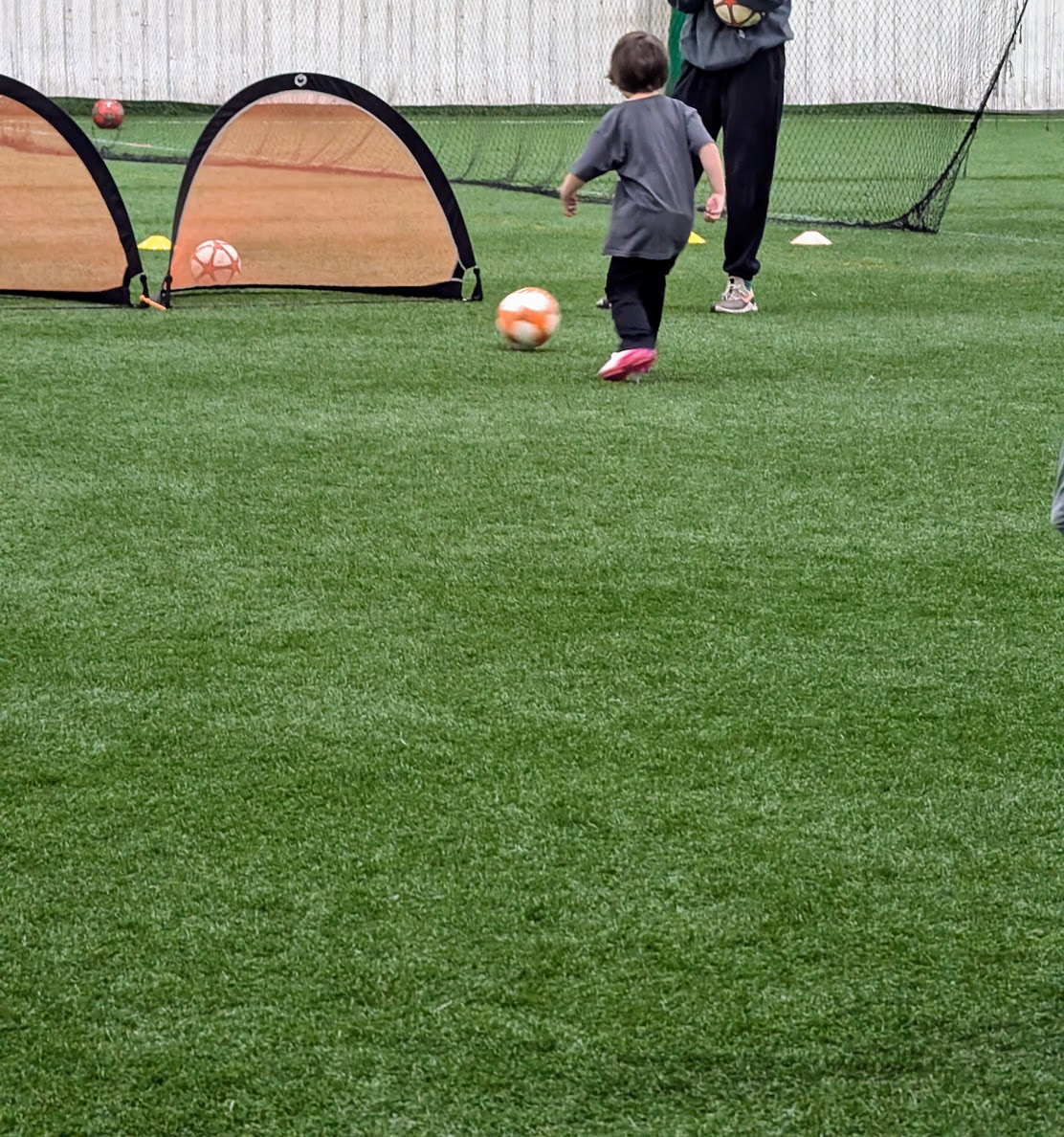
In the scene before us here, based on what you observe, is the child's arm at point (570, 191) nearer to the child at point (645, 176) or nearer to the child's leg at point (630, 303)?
the child at point (645, 176)

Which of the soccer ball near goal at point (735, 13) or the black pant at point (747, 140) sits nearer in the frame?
the soccer ball near goal at point (735, 13)

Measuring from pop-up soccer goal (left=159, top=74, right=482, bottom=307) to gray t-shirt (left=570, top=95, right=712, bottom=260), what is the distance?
54.0 inches

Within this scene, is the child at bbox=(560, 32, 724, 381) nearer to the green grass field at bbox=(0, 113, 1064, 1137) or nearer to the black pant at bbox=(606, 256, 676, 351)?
the black pant at bbox=(606, 256, 676, 351)

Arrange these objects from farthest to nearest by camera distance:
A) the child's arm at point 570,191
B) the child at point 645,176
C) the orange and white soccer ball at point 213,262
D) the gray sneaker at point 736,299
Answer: the orange and white soccer ball at point 213,262 → the gray sneaker at point 736,299 → the child's arm at point 570,191 → the child at point 645,176

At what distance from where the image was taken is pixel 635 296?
20.0ft

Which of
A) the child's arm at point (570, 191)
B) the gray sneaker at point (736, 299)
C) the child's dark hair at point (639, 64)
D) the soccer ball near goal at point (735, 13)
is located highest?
the soccer ball near goal at point (735, 13)

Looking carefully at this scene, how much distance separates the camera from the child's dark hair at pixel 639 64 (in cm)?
619

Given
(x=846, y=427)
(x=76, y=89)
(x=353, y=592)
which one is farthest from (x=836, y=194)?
(x=76, y=89)

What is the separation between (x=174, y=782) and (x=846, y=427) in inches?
117

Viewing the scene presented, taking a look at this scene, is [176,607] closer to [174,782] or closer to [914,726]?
[174,782]

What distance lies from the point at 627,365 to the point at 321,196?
239 centimetres

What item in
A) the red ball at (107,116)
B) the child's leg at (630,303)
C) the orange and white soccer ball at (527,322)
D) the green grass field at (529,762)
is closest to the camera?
the green grass field at (529,762)

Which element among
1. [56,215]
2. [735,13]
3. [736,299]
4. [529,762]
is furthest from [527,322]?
[529,762]

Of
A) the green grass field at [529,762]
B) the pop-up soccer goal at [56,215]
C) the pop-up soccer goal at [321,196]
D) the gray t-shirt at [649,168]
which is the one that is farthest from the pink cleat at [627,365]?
the pop-up soccer goal at [56,215]
